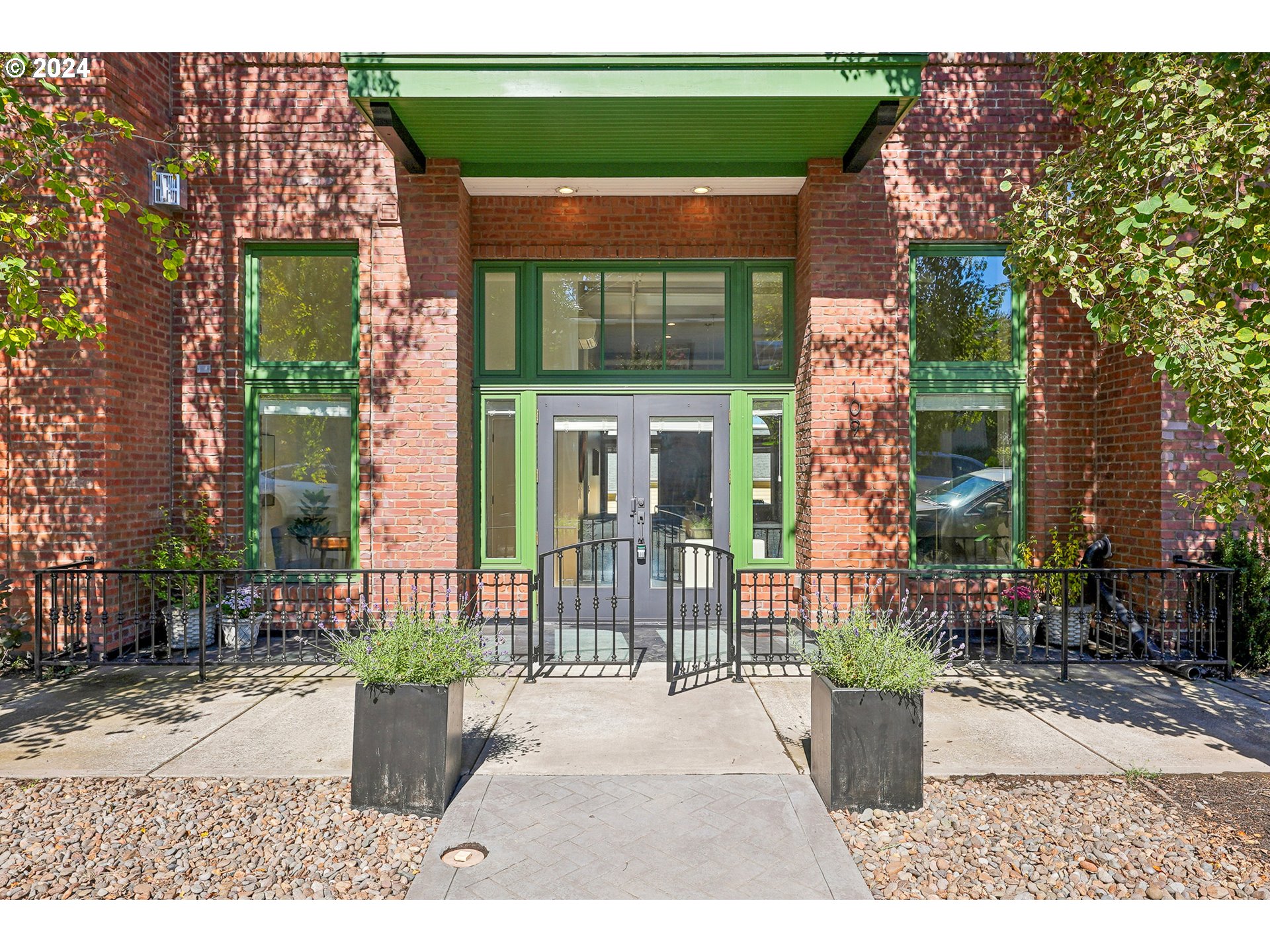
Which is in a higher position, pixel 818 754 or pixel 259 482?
pixel 259 482

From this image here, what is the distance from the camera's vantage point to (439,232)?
22.7 ft

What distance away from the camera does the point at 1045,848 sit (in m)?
3.25

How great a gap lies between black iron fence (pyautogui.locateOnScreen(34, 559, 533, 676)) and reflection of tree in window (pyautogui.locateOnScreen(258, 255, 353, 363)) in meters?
2.13

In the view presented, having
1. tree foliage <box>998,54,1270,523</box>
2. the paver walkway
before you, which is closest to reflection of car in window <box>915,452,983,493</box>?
tree foliage <box>998,54,1270,523</box>

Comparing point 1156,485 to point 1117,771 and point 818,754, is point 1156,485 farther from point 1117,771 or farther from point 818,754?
point 818,754

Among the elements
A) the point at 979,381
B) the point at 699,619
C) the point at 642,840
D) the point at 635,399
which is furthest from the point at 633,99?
the point at 642,840

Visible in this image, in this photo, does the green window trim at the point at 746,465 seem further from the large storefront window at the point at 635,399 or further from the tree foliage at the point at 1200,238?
the tree foliage at the point at 1200,238

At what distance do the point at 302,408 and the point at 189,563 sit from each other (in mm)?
1704

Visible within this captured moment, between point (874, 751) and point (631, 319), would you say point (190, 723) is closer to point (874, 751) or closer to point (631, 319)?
point (874, 751)

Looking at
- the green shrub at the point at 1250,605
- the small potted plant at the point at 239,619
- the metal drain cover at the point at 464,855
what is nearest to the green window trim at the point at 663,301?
the small potted plant at the point at 239,619

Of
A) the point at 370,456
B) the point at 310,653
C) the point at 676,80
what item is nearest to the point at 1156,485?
the point at 676,80

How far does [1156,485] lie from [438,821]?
6.15 meters

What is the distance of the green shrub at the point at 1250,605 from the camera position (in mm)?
5902

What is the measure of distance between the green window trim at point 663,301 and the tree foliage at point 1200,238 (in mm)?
3356
